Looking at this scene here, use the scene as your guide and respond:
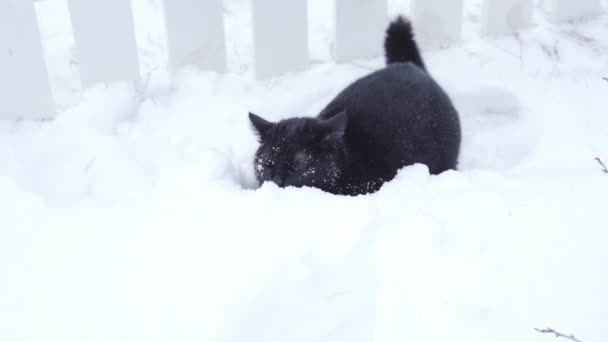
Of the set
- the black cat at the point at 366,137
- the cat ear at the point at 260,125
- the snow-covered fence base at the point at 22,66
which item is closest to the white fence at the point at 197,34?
the snow-covered fence base at the point at 22,66

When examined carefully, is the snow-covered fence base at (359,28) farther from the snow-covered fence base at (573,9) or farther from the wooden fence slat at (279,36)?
the snow-covered fence base at (573,9)

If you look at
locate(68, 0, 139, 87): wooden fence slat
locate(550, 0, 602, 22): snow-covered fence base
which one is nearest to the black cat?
locate(68, 0, 139, 87): wooden fence slat

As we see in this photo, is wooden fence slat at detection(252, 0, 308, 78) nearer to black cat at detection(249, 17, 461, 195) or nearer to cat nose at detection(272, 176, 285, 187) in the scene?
black cat at detection(249, 17, 461, 195)

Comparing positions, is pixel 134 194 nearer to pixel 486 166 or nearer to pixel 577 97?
pixel 486 166

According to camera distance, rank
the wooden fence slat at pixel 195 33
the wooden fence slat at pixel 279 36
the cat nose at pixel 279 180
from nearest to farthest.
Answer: the cat nose at pixel 279 180
the wooden fence slat at pixel 195 33
the wooden fence slat at pixel 279 36

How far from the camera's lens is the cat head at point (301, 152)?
6.58ft

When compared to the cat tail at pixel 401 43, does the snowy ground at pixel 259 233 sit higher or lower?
lower

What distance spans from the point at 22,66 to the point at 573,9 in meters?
2.71

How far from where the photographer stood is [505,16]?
10.3 feet

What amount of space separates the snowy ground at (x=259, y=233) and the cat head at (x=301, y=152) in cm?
15

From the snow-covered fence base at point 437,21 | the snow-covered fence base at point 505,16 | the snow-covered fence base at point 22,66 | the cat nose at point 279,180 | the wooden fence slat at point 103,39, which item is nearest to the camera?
the cat nose at point 279,180

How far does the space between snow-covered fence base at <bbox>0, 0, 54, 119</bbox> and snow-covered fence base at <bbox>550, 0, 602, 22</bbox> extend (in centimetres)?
253

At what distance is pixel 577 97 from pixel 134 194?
77.7 inches

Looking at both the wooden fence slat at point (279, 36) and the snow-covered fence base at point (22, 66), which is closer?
the snow-covered fence base at point (22, 66)
